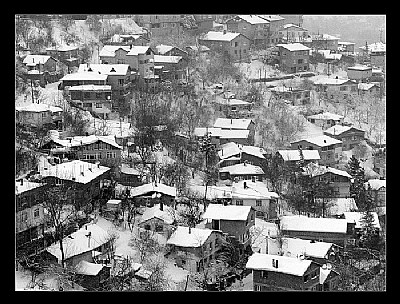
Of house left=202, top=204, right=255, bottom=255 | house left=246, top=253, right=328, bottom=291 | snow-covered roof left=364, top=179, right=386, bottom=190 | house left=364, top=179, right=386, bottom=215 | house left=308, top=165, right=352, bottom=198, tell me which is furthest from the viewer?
house left=308, top=165, right=352, bottom=198

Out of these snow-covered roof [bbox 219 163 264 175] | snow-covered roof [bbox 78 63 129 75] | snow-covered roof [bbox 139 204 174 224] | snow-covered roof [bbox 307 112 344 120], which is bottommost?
snow-covered roof [bbox 139 204 174 224]

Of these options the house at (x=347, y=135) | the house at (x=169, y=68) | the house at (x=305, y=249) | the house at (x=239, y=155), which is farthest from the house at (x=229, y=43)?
the house at (x=305, y=249)

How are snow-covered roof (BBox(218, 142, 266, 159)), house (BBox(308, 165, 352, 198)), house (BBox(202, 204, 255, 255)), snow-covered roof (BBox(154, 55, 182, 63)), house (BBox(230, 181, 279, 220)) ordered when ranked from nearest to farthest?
1. house (BBox(202, 204, 255, 255))
2. house (BBox(230, 181, 279, 220))
3. house (BBox(308, 165, 352, 198))
4. snow-covered roof (BBox(218, 142, 266, 159))
5. snow-covered roof (BBox(154, 55, 182, 63))

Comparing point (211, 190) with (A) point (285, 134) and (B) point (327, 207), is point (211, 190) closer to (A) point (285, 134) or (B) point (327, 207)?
(B) point (327, 207)

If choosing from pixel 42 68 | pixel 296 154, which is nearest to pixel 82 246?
pixel 296 154

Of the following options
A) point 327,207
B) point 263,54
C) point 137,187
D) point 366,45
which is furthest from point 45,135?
point 366,45

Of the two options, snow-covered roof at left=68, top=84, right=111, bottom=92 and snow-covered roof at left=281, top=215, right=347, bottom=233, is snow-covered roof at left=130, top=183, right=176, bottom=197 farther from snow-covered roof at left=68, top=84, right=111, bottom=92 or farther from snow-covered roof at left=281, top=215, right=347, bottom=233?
snow-covered roof at left=68, top=84, right=111, bottom=92

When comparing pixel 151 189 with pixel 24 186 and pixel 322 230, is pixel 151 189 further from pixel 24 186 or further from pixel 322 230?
pixel 322 230

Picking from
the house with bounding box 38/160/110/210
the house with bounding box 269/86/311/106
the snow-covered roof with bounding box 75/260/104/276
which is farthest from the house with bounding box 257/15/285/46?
the snow-covered roof with bounding box 75/260/104/276
